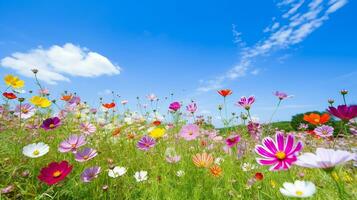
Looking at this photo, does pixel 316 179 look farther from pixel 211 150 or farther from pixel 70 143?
pixel 70 143

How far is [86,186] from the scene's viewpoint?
82.8 inches

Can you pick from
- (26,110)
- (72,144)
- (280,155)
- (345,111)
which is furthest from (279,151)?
(26,110)

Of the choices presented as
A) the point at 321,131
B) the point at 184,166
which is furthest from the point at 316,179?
the point at 184,166

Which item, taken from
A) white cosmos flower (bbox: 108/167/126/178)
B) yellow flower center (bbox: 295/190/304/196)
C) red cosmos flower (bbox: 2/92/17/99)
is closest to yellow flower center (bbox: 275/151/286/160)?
yellow flower center (bbox: 295/190/304/196)

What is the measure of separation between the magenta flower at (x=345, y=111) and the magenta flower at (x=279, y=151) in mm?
386

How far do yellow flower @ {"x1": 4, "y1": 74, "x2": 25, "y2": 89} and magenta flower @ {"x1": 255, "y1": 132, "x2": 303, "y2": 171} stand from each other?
260 cm

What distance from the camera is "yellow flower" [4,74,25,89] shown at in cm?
304

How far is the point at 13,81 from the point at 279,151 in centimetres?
273

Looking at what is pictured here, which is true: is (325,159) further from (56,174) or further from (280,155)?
(56,174)

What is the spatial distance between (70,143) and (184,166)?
862 mm

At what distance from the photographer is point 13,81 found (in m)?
3.08

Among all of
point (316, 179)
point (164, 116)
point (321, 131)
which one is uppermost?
point (164, 116)

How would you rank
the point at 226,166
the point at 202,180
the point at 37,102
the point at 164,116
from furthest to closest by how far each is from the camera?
the point at 164,116, the point at 37,102, the point at 226,166, the point at 202,180

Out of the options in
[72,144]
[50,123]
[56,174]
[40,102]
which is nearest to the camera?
[56,174]
